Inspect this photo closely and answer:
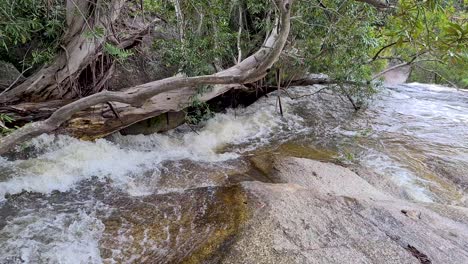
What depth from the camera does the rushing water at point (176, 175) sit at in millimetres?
3299

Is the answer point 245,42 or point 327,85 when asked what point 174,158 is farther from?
point 327,85

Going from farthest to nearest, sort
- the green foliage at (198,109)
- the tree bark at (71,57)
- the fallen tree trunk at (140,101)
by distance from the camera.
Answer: the green foliage at (198,109) < the tree bark at (71,57) < the fallen tree trunk at (140,101)

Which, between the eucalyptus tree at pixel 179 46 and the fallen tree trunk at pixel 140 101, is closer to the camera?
the fallen tree trunk at pixel 140 101

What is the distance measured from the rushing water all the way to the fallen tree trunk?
0.36 metres

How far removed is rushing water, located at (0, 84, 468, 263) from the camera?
10.8 ft

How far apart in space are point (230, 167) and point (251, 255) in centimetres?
245

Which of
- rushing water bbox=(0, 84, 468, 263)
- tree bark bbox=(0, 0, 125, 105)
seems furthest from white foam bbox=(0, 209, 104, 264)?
tree bark bbox=(0, 0, 125, 105)

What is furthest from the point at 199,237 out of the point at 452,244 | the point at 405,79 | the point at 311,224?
the point at 405,79

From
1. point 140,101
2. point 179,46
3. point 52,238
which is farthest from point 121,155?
point 52,238

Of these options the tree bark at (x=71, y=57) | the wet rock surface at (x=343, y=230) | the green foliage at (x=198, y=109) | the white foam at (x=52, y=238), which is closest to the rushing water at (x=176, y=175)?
the white foam at (x=52, y=238)

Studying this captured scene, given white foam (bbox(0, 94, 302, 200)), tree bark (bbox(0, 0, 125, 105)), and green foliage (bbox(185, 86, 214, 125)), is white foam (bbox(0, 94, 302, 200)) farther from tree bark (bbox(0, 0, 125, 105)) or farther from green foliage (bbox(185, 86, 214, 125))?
tree bark (bbox(0, 0, 125, 105))

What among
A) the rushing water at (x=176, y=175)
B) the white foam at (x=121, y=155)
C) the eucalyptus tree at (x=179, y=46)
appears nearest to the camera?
the rushing water at (x=176, y=175)

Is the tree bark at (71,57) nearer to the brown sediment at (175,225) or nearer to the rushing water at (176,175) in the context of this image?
the rushing water at (176,175)

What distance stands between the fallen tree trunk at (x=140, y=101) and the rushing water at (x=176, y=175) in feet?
1.20
